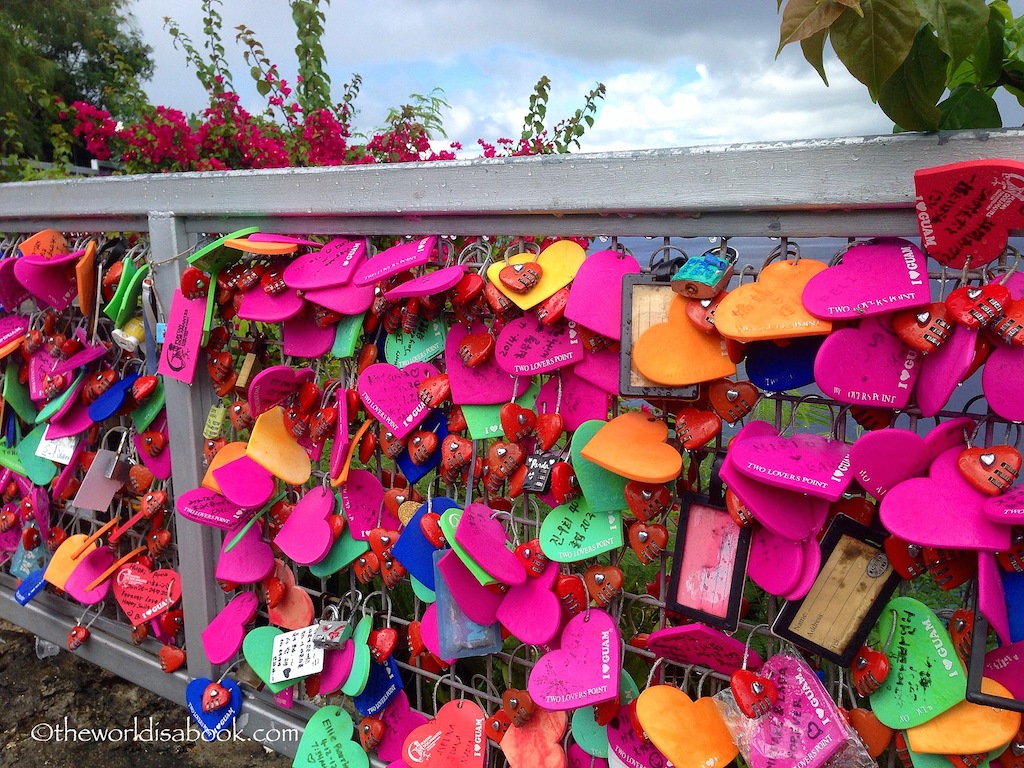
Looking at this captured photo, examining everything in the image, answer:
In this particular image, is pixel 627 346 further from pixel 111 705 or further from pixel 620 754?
pixel 111 705

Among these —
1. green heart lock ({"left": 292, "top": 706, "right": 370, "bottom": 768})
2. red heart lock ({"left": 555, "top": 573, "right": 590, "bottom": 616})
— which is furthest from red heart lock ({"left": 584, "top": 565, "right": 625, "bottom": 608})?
green heart lock ({"left": 292, "top": 706, "right": 370, "bottom": 768})

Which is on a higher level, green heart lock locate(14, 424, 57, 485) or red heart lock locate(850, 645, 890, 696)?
red heart lock locate(850, 645, 890, 696)

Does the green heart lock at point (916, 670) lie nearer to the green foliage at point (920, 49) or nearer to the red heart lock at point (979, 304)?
the red heart lock at point (979, 304)

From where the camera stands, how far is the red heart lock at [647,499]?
3.61ft

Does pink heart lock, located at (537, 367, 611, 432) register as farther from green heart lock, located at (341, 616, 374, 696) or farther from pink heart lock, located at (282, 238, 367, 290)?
green heart lock, located at (341, 616, 374, 696)

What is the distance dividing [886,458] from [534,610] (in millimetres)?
579

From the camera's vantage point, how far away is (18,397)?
77.7 inches

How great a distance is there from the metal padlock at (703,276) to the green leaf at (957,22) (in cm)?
33

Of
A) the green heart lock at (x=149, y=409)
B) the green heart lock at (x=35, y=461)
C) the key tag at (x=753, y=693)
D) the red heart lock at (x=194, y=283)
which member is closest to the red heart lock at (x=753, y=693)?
the key tag at (x=753, y=693)

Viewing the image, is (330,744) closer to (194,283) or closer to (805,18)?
(194,283)

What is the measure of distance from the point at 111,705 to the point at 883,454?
6.46 ft

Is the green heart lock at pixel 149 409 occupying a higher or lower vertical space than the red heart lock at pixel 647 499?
lower

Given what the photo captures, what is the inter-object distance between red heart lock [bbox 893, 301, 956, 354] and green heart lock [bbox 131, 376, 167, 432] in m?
1.46

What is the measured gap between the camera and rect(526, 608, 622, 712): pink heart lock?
3.66ft
